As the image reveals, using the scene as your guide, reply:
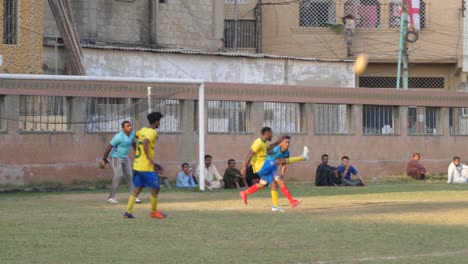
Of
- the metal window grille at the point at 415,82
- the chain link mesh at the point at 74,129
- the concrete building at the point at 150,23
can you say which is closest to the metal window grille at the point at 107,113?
the chain link mesh at the point at 74,129

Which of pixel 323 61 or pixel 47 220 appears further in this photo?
pixel 323 61

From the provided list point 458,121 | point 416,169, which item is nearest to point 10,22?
point 416,169

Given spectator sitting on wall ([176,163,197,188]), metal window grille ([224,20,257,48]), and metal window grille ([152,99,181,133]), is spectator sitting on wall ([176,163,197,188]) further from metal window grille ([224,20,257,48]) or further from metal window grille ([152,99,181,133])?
metal window grille ([224,20,257,48])

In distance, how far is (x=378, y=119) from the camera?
1335 inches

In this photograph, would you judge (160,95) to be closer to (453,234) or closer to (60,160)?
(60,160)

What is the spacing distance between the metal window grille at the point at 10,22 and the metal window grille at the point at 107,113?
6.44 meters

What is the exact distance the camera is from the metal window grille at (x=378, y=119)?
33481mm

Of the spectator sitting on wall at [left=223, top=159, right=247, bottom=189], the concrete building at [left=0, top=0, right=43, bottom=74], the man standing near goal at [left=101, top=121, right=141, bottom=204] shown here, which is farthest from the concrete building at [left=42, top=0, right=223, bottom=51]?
the man standing near goal at [left=101, top=121, right=141, bottom=204]

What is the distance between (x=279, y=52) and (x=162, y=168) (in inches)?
903

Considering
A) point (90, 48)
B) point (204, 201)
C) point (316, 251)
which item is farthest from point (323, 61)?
point (316, 251)

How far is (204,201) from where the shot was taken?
22.3 m

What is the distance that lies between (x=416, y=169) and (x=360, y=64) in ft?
47.6

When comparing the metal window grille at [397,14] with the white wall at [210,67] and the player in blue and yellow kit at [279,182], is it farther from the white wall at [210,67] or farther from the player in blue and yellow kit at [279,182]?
the player in blue and yellow kit at [279,182]

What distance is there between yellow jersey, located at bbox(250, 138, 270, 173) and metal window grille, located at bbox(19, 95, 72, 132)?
9036 mm
